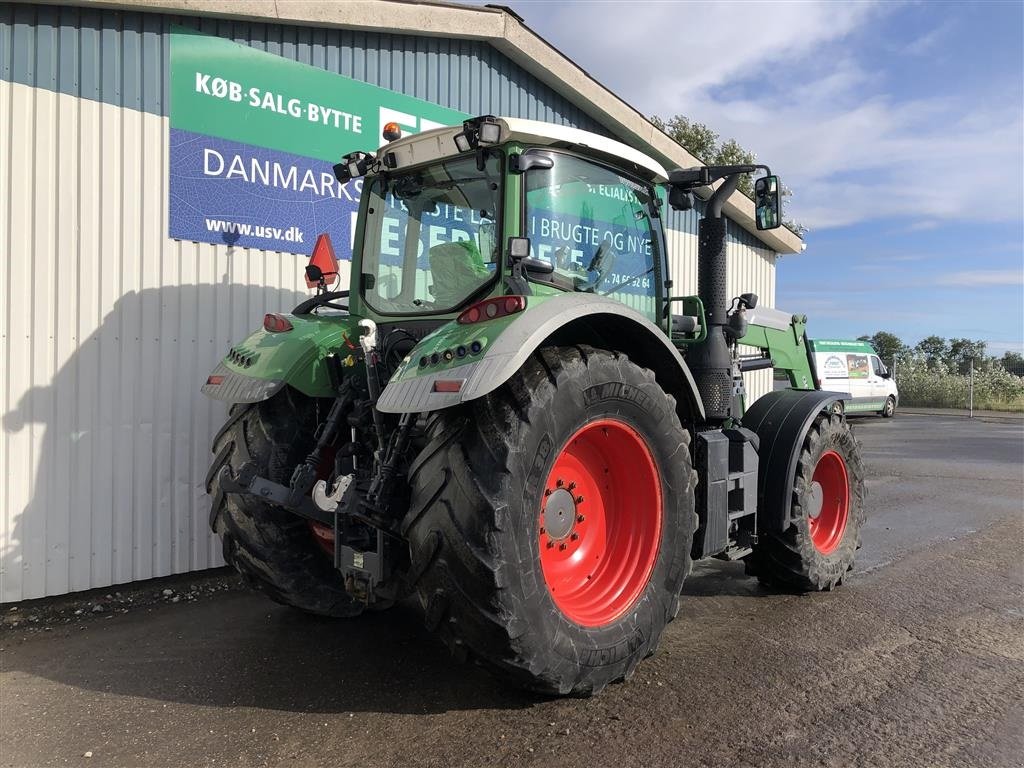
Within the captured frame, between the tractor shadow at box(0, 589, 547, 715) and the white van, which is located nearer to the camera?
the tractor shadow at box(0, 589, 547, 715)

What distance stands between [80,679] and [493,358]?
277cm

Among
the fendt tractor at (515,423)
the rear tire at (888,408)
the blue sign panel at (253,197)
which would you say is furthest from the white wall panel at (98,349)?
the rear tire at (888,408)

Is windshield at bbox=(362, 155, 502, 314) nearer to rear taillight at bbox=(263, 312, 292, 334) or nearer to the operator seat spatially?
the operator seat

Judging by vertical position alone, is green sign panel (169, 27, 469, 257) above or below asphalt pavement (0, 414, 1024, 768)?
above

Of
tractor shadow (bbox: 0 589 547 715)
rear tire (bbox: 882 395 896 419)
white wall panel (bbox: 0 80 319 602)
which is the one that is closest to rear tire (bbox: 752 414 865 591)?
tractor shadow (bbox: 0 589 547 715)

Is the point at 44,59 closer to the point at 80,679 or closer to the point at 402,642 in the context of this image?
the point at 80,679

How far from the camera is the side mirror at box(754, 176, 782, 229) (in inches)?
168

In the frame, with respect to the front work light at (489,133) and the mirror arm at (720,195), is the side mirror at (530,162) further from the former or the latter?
the mirror arm at (720,195)

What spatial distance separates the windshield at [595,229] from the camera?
3.63 meters

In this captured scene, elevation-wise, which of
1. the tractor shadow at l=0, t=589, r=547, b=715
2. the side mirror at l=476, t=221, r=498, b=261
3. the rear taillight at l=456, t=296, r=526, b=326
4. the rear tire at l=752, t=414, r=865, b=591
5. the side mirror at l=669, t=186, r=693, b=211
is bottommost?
the tractor shadow at l=0, t=589, r=547, b=715

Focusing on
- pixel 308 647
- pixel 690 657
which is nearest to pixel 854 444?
pixel 690 657

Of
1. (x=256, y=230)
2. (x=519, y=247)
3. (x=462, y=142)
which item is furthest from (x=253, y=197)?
(x=519, y=247)

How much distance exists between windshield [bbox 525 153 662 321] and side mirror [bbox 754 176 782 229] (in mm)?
618

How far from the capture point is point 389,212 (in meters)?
4.16
